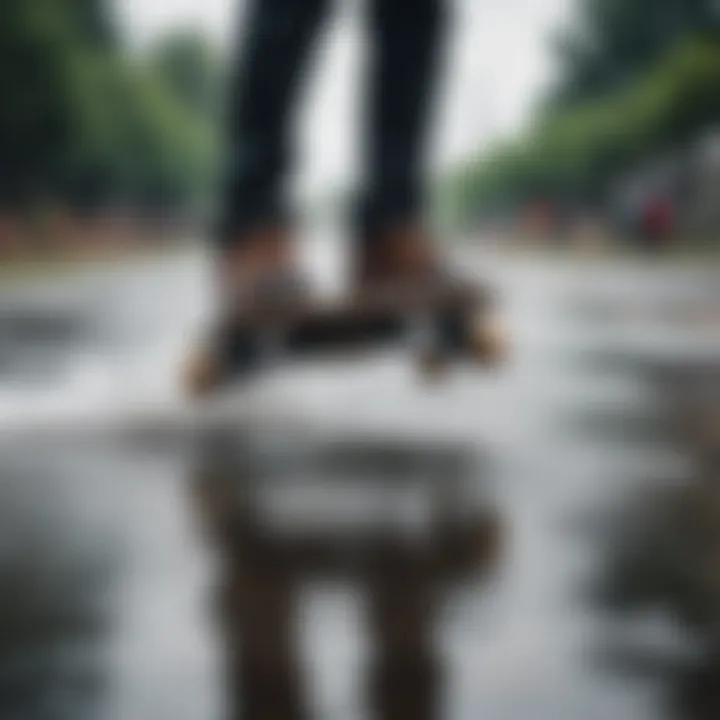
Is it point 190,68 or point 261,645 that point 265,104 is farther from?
point 190,68

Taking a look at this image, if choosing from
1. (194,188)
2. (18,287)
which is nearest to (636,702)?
(194,188)

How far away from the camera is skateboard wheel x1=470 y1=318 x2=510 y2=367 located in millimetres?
2191

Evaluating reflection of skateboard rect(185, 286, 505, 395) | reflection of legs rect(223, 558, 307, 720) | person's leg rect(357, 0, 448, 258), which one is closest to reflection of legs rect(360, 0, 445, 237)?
person's leg rect(357, 0, 448, 258)

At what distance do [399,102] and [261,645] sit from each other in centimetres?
127

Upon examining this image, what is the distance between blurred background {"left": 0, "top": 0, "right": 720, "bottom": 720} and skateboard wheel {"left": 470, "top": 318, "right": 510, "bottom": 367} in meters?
0.04

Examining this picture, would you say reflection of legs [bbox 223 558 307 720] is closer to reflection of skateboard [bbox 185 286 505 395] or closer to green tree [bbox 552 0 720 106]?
reflection of skateboard [bbox 185 286 505 395]

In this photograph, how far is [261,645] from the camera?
0.90m

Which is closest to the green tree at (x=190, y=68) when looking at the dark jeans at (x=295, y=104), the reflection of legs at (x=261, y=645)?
the dark jeans at (x=295, y=104)

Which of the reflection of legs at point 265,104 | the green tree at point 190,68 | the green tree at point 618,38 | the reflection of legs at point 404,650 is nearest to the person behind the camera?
the reflection of legs at point 404,650

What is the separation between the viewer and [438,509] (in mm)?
1286

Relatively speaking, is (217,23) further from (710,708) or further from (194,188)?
(710,708)

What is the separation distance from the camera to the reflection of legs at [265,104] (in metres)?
1.99

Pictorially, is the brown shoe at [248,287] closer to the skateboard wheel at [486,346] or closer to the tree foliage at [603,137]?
the skateboard wheel at [486,346]

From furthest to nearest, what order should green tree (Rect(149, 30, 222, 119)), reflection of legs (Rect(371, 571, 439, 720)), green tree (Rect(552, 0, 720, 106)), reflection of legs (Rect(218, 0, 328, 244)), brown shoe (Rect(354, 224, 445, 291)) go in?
green tree (Rect(149, 30, 222, 119)), green tree (Rect(552, 0, 720, 106)), brown shoe (Rect(354, 224, 445, 291)), reflection of legs (Rect(218, 0, 328, 244)), reflection of legs (Rect(371, 571, 439, 720))
